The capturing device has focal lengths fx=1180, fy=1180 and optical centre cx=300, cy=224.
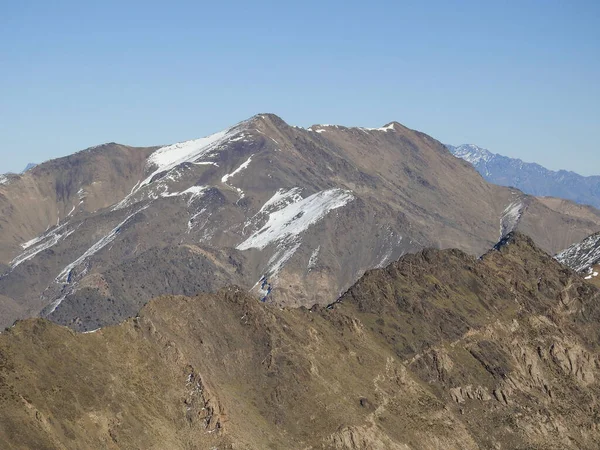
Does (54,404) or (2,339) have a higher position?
(2,339)

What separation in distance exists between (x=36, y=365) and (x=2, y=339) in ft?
26.7

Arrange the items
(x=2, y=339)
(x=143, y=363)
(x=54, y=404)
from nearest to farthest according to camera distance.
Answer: (x=54, y=404) → (x=2, y=339) → (x=143, y=363)

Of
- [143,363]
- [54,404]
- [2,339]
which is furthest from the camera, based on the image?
[143,363]

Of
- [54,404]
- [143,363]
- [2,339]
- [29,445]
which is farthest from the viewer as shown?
[143,363]

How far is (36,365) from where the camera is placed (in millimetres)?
183125

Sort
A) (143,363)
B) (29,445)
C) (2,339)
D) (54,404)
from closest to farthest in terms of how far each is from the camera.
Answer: (29,445) < (54,404) < (2,339) < (143,363)

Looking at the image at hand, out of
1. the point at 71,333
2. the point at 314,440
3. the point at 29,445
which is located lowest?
the point at 314,440

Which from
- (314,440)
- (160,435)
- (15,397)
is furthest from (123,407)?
(314,440)

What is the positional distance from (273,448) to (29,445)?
151 ft

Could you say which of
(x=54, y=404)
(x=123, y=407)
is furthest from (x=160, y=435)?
(x=54, y=404)

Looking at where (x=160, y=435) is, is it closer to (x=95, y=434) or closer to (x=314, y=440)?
(x=95, y=434)

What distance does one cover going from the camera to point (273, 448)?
194250mm

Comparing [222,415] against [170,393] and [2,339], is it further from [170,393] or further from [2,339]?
[2,339]

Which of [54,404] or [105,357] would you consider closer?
[54,404]
